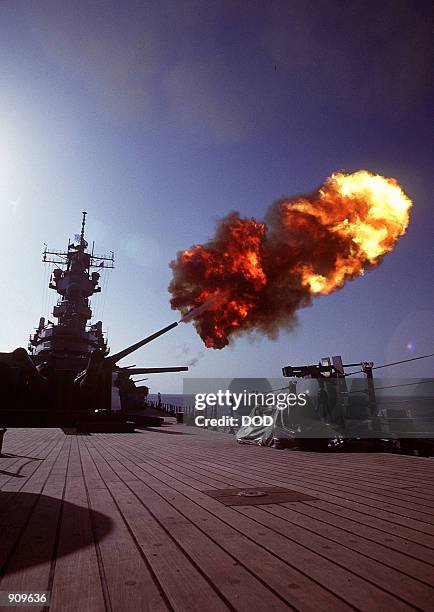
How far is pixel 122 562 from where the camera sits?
2633mm

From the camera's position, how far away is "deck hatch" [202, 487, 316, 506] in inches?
180

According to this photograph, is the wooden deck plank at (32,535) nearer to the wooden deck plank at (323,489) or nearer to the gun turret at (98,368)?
the wooden deck plank at (323,489)

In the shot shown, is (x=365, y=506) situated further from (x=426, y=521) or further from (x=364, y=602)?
(x=364, y=602)

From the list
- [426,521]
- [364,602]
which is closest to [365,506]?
[426,521]

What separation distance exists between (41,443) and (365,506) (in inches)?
387

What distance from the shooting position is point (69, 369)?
21.5 metres

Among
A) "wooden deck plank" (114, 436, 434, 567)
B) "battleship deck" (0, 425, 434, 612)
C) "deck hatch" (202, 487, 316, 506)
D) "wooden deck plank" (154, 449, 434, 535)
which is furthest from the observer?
"deck hatch" (202, 487, 316, 506)

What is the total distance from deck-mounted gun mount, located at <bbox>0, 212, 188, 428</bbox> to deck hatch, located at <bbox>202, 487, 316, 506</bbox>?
6.86 meters

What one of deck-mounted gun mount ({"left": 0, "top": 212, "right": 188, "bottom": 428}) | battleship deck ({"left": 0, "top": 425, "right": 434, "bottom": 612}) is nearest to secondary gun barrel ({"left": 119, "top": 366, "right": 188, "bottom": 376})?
deck-mounted gun mount ({"left": 0, "top": 212, "right": 188, "bottom": 428})

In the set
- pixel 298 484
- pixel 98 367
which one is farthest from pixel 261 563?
pixel 98 367

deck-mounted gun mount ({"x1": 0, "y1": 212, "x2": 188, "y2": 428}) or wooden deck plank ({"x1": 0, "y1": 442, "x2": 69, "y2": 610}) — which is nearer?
wooden deck plank ({"x1": 0, "y1": 442, "x2": 69, "y2": 610})

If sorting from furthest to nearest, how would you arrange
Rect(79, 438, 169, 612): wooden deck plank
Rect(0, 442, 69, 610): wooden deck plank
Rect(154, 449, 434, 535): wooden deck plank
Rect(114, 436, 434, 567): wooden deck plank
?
Rect(154, 449, 434, 535): wooden deck plank < Rect(114, 436, 434, 567): wooden deck plank < Rect(0, 442, 69, 610): wooden deck plank < Rect(79, 438, 169, 612): wooden deck plank

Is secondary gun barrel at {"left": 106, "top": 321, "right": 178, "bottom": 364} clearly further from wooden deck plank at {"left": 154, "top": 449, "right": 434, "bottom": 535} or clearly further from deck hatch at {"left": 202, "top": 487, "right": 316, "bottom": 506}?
deck hatch at {"left": 202, "top": 487, "right": 316, "bottom": 506}

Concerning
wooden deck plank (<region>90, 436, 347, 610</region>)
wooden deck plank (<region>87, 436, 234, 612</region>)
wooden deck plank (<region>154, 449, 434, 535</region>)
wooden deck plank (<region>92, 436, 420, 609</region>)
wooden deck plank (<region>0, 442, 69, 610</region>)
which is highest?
wooden deck plank (<region>0, 442, 69, 610</region>)
